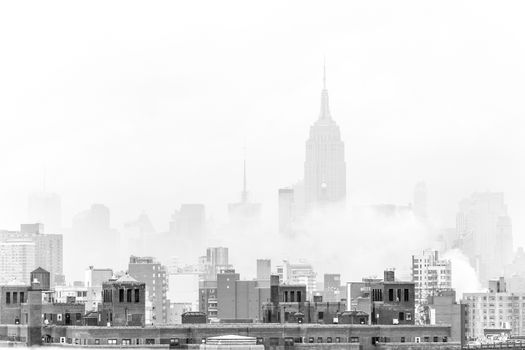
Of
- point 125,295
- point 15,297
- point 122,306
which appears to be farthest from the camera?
point 15,297

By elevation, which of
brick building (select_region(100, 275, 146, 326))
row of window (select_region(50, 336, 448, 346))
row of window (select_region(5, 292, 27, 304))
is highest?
row of window (select_region(5, 292, 27, 304))

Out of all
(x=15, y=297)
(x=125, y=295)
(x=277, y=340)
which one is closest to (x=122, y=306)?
(x=125, y=295)

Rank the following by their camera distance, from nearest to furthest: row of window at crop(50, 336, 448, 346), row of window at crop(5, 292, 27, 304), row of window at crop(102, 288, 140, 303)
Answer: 1. row of window at crop(50, 336, 448, 346)
2. row of window at crop(102, 288, 140, 303)
3. row of window at crop(5, 292, 27, 304)

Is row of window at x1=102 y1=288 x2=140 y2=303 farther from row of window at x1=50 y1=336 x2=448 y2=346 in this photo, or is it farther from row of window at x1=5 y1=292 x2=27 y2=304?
row of window at x1=5 y1=292 x2=27 y2=304

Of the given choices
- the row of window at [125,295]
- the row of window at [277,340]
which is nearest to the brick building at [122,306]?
the row of window at [125,295]

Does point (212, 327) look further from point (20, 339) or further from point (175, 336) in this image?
point (20, 339)

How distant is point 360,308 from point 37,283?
30444 millimetres

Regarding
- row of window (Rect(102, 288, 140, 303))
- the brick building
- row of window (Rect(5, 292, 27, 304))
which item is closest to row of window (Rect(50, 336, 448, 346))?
the brick building

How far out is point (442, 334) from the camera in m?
176

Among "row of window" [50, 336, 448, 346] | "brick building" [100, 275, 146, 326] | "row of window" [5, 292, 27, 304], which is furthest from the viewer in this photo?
"row of window" [5, 292, 27, 304]

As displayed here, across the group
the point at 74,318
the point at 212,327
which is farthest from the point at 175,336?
the point at 74,318

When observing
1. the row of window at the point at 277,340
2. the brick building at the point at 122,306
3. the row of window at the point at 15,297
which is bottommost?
the row of window at the point at 277,340

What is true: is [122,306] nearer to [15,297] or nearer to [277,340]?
[277,340]

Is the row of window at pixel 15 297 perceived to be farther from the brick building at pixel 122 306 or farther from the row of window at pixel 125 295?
the brick building at pixel 122 306
